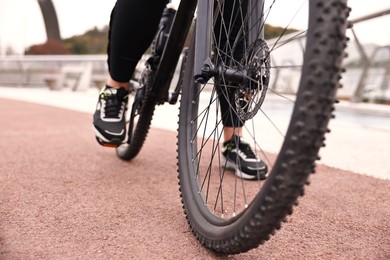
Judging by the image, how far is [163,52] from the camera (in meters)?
1.46

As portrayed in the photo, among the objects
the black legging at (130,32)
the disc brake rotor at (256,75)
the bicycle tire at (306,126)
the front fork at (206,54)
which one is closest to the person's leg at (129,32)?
the black legging at (130,32)

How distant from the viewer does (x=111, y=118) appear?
1.52m

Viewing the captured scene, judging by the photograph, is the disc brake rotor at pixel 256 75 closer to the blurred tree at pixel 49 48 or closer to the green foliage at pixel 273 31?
the green foliage at pixel 273 31

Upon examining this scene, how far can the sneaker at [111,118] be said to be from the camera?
1499 mm

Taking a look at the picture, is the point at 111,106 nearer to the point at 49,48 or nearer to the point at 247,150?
the point at 247,150

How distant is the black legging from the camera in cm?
139

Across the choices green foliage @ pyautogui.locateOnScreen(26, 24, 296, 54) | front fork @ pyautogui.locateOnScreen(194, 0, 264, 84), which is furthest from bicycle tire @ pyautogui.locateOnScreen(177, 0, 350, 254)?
green foliage @ pyautogui.locateOnScreen(26, 24, 296, 54)

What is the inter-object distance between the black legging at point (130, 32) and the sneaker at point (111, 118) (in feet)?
0.21

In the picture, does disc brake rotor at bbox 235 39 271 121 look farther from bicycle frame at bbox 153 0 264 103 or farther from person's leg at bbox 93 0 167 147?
person's leg at bbox 93 0 167 147

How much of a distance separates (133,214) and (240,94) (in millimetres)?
436

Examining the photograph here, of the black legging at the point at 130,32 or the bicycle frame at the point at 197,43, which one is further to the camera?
the black legging at the point at 130,32

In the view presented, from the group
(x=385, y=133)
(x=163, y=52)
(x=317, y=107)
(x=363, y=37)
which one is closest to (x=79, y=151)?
(x=163, y=52)

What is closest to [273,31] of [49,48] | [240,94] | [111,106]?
[240,94]

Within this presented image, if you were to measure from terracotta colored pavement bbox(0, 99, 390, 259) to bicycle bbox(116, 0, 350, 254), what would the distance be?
11 centimetres
